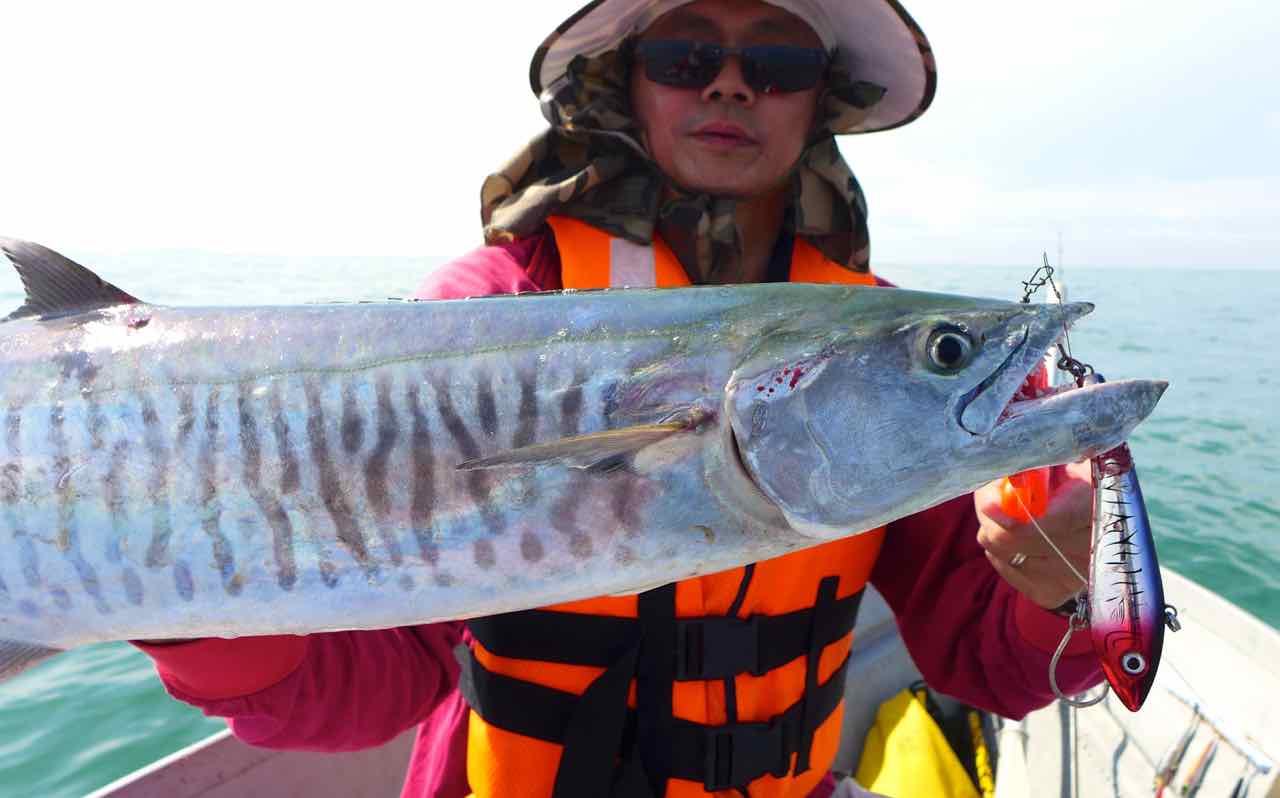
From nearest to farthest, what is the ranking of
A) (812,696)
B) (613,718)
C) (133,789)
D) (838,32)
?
1. (613,718)
2. (812,696)
3. (838,32)
4. (133,789)

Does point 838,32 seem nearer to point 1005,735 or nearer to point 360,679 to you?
point 360,679

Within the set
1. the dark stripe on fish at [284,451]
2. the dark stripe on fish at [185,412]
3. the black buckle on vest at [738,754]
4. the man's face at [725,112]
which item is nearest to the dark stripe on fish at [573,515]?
the dark stripe on fish at [284,451]

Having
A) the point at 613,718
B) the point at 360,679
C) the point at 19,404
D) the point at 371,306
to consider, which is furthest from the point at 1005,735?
the point at 19,404

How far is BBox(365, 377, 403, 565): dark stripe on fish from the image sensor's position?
133 cm

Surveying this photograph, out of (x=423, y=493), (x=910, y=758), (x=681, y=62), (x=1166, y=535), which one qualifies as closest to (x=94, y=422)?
(x=423, y=493)

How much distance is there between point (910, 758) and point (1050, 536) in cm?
266

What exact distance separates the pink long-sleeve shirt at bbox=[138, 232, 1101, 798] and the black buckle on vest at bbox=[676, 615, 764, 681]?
69 cm

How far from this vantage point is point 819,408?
1302 millimetres

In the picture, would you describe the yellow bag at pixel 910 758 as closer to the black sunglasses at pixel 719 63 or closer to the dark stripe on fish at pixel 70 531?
the black sunglasses at pixel 719 63

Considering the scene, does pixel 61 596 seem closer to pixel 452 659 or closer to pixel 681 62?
pixel 452 659

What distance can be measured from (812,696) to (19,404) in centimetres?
200

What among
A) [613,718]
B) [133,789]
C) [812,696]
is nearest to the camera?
[613,718]

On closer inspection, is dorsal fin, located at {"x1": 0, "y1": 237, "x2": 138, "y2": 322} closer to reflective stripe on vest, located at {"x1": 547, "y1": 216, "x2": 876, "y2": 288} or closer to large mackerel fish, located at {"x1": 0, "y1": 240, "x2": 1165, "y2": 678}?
large mackerel fish, located at {"x1": 0, "y1": 240, "x2": 1165, "y2": 678}

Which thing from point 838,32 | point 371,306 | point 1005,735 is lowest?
point 1005,735
